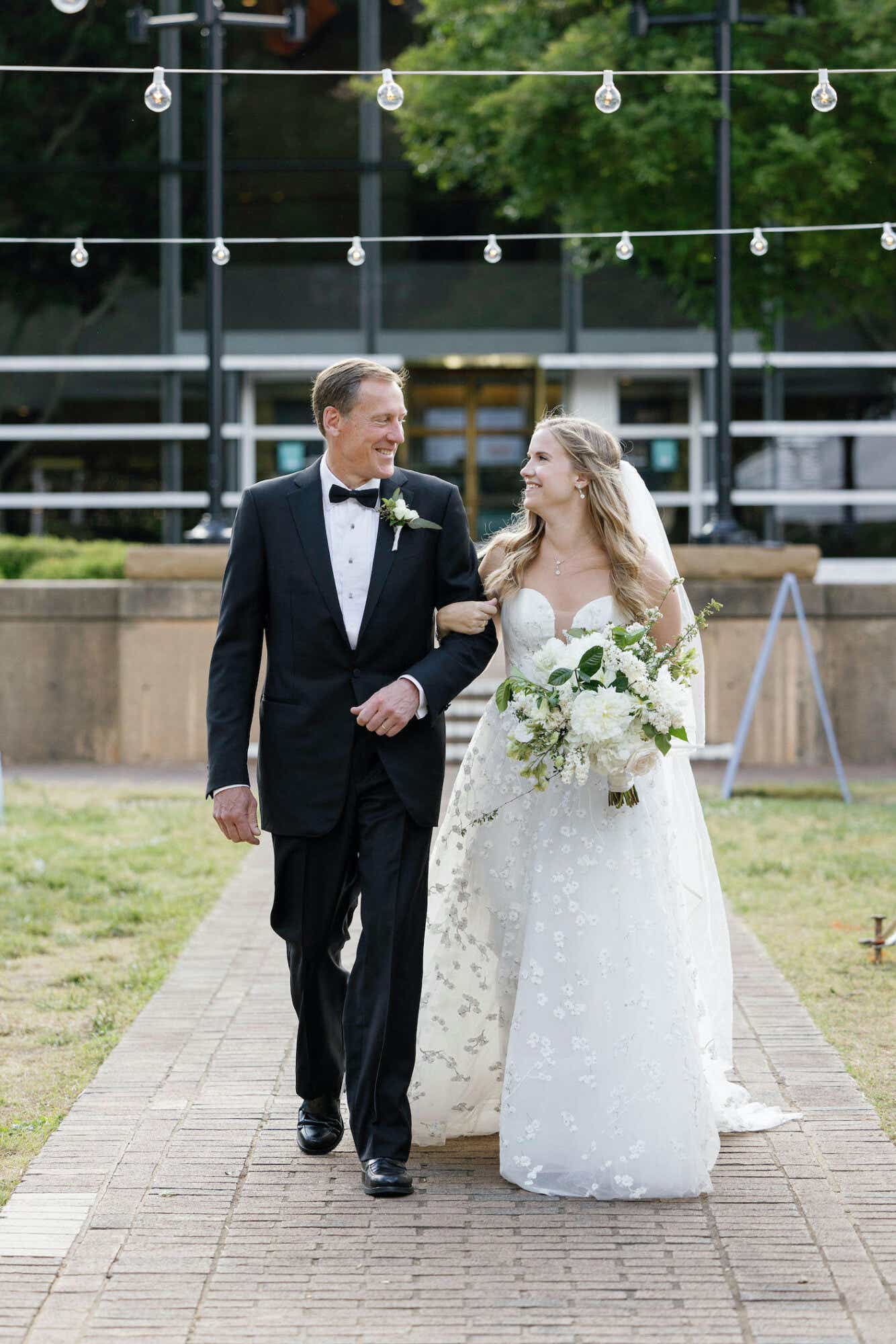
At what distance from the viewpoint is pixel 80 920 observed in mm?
→ 8148

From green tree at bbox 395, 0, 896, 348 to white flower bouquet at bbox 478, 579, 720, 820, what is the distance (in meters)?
9.48

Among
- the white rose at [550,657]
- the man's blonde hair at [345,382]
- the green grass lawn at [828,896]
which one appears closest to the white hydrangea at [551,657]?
the white rose at [550,657]

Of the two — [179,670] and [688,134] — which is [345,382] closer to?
[179,670]

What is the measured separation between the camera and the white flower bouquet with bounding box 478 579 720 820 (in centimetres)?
443

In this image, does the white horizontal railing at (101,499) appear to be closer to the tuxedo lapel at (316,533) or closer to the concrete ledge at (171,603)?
the concrete ledge at (171,603)

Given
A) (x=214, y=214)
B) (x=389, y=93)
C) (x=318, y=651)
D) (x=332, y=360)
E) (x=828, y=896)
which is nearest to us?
(x=318, y=651)

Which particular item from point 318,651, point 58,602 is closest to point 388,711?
point 318,651

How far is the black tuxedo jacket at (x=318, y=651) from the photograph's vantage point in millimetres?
4594

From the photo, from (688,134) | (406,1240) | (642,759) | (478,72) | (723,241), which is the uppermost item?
(688,134)

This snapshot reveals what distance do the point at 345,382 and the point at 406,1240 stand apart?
7.30ft

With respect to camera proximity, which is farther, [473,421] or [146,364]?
[473,421]

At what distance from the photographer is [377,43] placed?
21328 millimetres

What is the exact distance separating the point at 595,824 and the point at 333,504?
1152 millimetres

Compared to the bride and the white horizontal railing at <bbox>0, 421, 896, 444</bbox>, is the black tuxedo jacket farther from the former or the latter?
the white horizontal railing at <bbox>0, 421, 896, 444</bbox>
